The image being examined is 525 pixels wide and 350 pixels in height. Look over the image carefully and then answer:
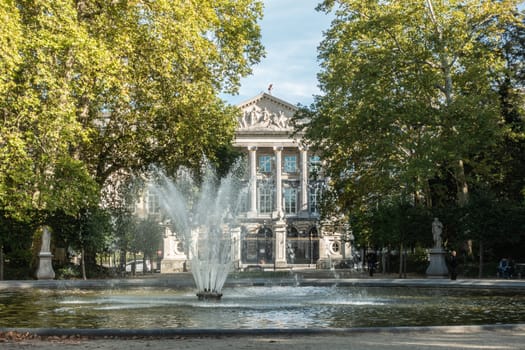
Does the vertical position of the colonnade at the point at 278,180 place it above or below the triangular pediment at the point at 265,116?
below

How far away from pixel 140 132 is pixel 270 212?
48798 millimetres

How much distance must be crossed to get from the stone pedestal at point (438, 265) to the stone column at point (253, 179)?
48.1 m

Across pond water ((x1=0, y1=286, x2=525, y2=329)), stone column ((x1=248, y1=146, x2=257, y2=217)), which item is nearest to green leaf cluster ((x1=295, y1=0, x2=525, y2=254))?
pond water ((x1=0, y1=286, x2=525, y2=329))

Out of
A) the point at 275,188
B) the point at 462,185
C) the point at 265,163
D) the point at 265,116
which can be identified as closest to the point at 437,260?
the point at 462,185

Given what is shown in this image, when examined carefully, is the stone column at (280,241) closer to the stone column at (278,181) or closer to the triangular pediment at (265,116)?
the stone column at (278,181)

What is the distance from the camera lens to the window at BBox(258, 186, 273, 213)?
83.6 metres

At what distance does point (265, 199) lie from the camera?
84188 millimetres

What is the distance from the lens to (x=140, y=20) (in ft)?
99.5

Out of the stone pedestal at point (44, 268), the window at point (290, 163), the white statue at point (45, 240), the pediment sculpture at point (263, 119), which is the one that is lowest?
the stone pedestal at point (44, 268)

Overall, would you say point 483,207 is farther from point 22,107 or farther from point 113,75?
point 22,107

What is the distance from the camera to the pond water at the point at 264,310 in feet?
44.6

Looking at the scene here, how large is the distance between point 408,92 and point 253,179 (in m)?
47.5

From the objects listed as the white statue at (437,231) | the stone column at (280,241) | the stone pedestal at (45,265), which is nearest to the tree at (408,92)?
the white statue at (437,231)

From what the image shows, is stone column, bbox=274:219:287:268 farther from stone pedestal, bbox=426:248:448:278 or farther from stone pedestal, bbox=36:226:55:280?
stone pedestal, bbox=36:226:55:280
